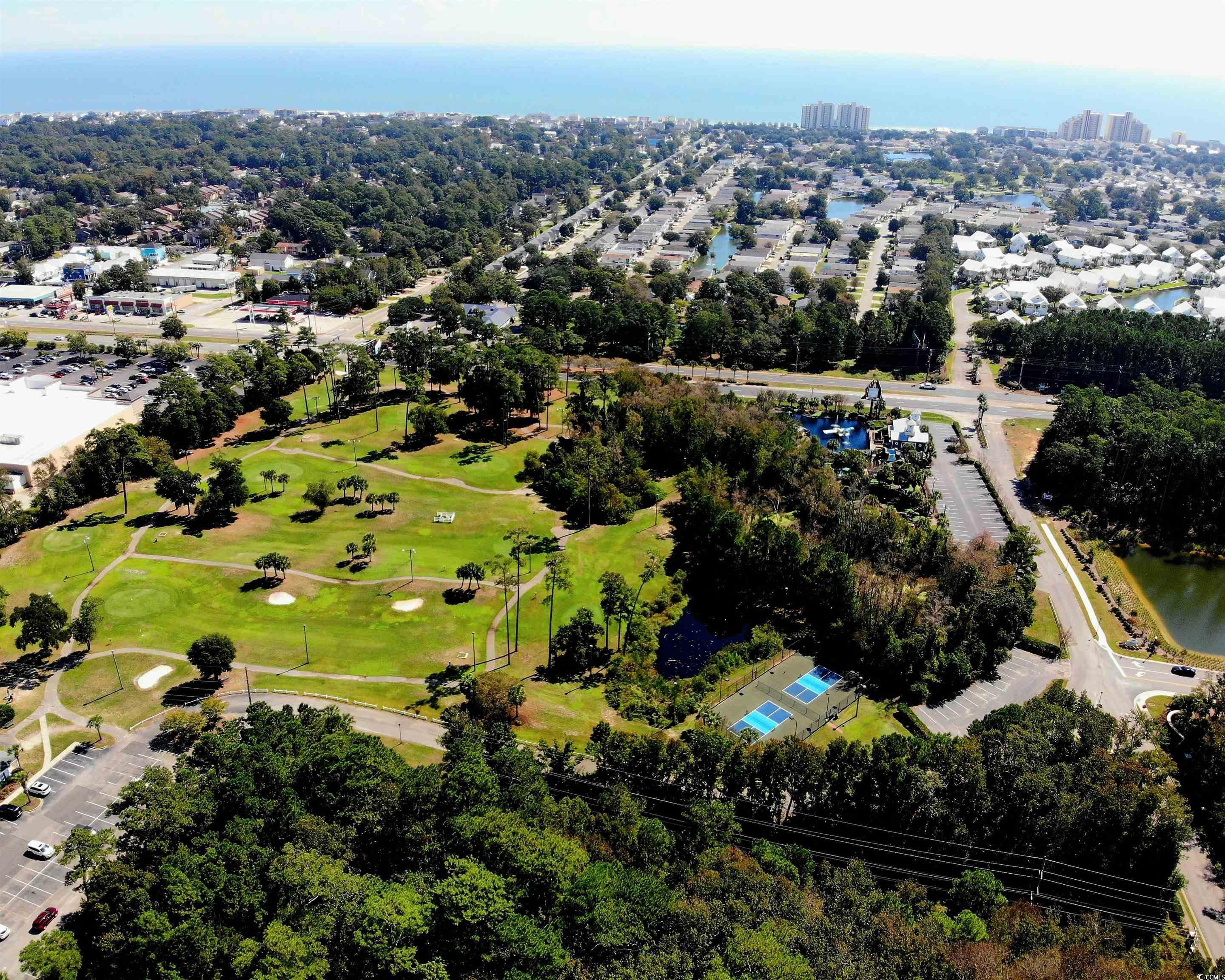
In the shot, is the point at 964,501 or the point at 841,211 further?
the point at 841,211

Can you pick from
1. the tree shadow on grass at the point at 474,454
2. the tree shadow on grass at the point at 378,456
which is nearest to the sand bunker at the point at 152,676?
the tree shadow on grass at the point at 378,456

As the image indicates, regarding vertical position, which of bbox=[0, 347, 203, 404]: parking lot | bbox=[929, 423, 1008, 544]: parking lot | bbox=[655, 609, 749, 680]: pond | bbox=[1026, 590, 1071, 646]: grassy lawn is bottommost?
bbox=[655, 609, 749, 680]: pond

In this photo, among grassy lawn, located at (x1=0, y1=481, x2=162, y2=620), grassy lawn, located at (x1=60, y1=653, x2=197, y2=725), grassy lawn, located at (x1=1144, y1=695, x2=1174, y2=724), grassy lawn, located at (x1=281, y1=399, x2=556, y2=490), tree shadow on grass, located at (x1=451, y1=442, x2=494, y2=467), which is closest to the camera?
grassy lawn, located at (x1=60, y1=653, x2=197, y2=725)

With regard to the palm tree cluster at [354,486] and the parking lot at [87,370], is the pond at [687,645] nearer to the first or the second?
the palm tree cluster at [354,486]

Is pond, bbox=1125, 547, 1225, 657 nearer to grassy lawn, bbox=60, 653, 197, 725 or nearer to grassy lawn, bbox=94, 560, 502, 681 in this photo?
grassy lawn, bbox=94, 560, 502, 681

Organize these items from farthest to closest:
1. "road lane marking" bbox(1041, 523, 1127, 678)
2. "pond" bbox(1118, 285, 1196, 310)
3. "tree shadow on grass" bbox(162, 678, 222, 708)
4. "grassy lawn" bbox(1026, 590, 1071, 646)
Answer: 1. "pond" bbox(1118, 285, 1196, 310)
2. "grassy lawn" bbox(1026, 590, 1071, 646)
3. "road lane marking" bbox(1041, 523, 1127, 678)
4. "tree shadow on grass" bbox(162, 678, 222, 708)

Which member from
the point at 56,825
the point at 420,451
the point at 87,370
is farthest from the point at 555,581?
the point at 87,370

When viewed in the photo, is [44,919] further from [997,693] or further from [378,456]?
[378,456]

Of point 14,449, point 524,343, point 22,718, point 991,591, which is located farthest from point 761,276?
point 22,718

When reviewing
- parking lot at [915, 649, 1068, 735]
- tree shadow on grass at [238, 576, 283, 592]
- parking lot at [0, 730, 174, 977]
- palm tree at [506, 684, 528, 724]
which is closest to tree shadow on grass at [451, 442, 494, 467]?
tree shadow on grass at [238, 576, 283, 592]
